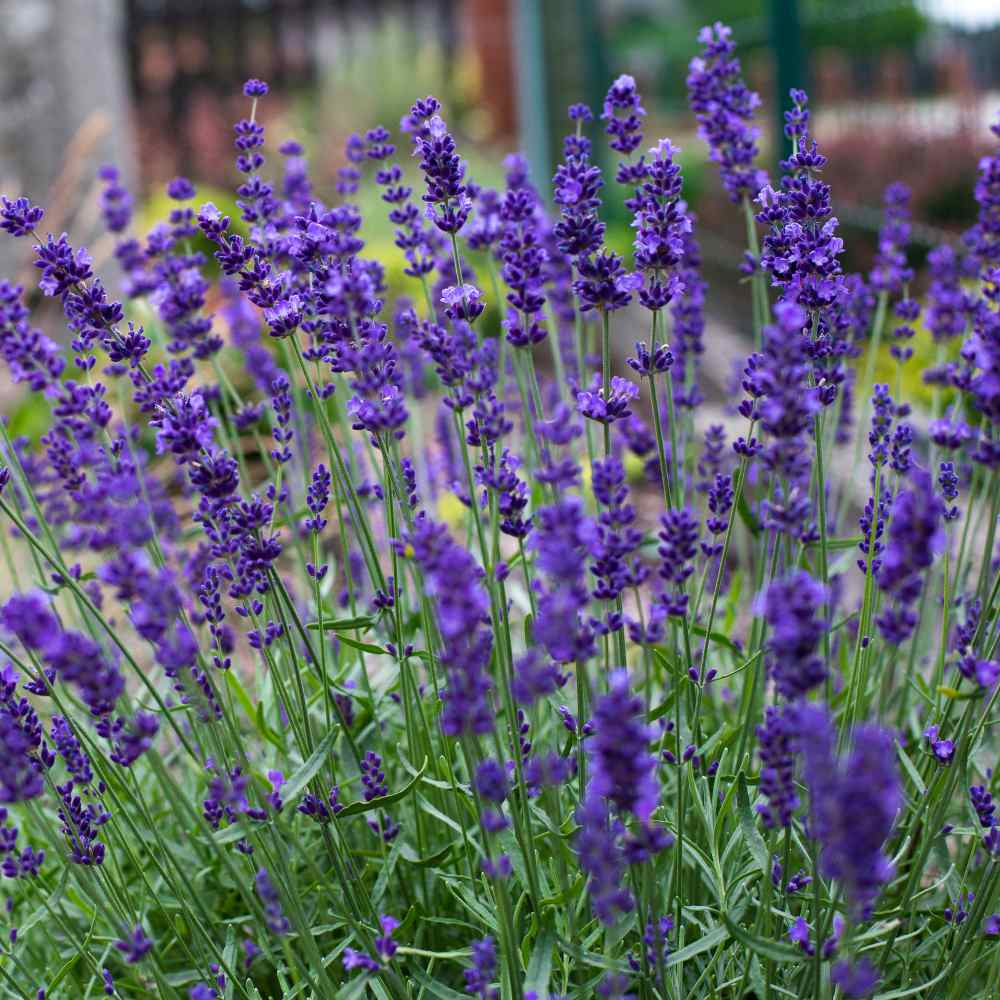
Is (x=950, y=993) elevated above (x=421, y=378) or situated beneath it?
situated beneath

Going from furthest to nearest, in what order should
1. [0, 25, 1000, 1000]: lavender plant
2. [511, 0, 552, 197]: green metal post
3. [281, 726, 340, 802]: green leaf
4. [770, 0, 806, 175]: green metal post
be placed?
1. [511, 0, 552, 197]: green metal post
2. [770, 0, 806, 175]: green metal post
3. [281, 726, 340, 802]: green leaf
4. [0, 25, 1000, 1000]: lavender plant

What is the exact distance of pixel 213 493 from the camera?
1.67 meters

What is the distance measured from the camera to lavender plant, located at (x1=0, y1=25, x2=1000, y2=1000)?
134cm

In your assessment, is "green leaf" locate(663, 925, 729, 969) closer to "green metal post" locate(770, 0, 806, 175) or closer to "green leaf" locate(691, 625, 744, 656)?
"green leaf" locate(691, 625, 744, 656)

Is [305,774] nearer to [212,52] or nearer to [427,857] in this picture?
[427,857]

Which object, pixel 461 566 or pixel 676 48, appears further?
pixel 676 48

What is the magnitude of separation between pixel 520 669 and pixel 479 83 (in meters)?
18.8

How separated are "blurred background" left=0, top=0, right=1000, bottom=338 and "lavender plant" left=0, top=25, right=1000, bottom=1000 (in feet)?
10.6

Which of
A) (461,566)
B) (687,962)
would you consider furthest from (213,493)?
(687,962)

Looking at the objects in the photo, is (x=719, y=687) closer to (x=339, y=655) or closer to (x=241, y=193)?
(x=339, y=655)

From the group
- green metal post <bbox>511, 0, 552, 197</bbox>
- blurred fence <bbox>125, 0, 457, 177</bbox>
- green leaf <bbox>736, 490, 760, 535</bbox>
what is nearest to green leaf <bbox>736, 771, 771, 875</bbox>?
green leaf <bbox>736, 490, 760, 535</bbox>

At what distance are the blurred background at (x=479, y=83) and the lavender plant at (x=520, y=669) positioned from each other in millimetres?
3233

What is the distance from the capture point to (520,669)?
1334 millimetres

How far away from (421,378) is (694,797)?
6.57ft
